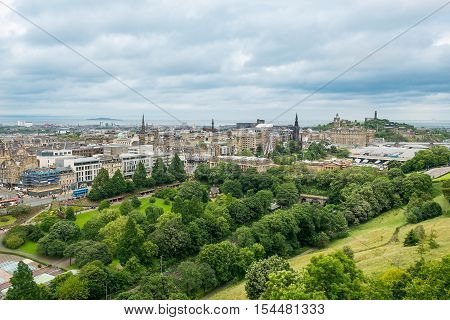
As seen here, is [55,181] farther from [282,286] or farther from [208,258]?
[282,286]

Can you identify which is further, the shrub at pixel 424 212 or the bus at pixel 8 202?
the bus at pixel 8 202

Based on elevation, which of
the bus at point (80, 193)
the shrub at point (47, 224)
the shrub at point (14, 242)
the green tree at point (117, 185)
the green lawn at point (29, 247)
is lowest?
the green lawn at point (29, 247)

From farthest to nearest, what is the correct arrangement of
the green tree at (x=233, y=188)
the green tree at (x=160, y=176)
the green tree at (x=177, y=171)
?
the green tree at (x=177, y=171), the green tree at (x=160, y=176), the green tree at (x=233, y=188)

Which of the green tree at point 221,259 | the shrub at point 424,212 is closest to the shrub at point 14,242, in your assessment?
the green tree at point 221,259

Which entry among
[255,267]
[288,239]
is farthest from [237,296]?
[288,239]

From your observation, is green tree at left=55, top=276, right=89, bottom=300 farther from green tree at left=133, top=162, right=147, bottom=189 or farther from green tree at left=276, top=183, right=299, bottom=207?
green tree at left=133, top=162, right=147, bottom=189

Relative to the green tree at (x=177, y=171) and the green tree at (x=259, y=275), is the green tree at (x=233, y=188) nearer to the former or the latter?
the green tree at (x=177, y=171)

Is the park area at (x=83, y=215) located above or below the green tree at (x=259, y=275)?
below

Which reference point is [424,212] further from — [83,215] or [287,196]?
[83,215]
